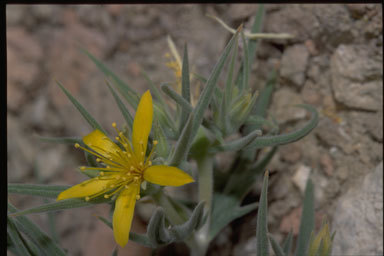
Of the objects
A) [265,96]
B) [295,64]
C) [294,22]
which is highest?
[294,22]

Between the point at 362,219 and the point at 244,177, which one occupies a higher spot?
the point at 244,177

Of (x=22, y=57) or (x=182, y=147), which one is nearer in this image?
(x=182, y=147)

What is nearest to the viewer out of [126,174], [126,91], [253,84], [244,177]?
[126,174]

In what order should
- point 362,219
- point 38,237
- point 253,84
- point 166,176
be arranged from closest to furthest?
point 166,176, point 38,237, point 362,219, point 253,84

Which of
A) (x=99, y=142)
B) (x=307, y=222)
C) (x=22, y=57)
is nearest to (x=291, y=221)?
(x=307, y=222)

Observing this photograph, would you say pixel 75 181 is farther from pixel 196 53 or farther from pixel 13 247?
pixel 196 53

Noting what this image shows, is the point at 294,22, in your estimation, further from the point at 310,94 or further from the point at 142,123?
the point at 142,123

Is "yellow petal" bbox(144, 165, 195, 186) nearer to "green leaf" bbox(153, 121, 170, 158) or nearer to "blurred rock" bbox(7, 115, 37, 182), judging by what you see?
"green leaf" bbox(153, 121, 170, 158)

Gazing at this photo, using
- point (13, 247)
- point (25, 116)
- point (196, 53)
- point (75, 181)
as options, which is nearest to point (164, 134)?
point (13, 247)
